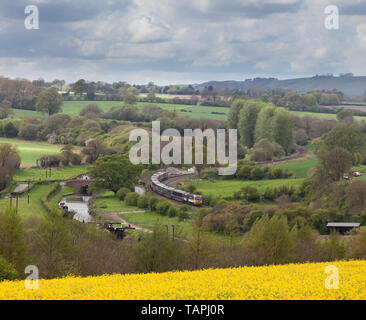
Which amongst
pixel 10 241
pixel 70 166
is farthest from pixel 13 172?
pixel 10 241

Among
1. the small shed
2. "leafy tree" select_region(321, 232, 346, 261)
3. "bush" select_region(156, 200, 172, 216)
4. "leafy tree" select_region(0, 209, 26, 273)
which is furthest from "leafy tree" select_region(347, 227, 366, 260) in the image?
"bush" select_region(156, 200, 172, 216)

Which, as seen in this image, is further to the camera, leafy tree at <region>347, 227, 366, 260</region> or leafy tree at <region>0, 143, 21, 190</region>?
leafy tree at <region>0, 143, 21, 190</region>

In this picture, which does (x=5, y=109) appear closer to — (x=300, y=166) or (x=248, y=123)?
(x=248, y=123)

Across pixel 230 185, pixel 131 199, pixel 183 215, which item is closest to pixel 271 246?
pixel 183 215

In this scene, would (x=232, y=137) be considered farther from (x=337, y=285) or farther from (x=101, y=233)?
(x=337, y=285)

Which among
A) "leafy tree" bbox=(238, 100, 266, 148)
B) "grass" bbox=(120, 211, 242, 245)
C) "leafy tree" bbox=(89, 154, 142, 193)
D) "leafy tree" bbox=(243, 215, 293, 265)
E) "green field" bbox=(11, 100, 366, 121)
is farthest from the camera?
"green field" bbox=(11, 100, 366, 121)

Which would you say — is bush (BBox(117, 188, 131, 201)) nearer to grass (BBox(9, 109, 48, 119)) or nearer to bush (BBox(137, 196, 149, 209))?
bush (BBox(137, 196, 149, 209))

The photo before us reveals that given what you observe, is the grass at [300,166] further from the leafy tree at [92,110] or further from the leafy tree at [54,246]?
the leafy tree at [92,110]

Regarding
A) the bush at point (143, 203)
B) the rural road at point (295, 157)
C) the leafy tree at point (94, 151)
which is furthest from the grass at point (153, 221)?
the leafy tree at point (94, 151)
